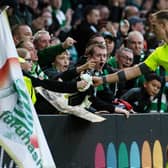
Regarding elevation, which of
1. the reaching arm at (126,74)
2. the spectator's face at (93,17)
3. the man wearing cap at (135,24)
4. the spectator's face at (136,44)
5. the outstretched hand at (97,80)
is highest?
the outstretched hand at (97,80)

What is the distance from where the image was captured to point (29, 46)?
11242mm

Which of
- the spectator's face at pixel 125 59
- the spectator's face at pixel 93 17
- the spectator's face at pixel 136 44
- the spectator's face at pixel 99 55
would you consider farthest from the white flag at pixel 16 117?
the spectator's face at pixel 93 17

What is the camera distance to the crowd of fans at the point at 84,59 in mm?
10289

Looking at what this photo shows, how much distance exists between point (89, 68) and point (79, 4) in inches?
383

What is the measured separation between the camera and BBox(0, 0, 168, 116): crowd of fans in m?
10.3

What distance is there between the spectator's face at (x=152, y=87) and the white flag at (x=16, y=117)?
480 cm

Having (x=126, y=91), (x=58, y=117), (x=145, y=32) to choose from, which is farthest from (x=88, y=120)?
(x=145, y=32)

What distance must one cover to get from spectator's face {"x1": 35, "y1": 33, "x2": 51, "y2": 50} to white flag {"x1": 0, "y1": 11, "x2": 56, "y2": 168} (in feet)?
15.1

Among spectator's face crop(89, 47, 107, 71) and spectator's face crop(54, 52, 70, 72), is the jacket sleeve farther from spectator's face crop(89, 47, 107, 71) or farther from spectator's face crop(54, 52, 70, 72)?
spectator's face crop(54, 52, 70, 72)

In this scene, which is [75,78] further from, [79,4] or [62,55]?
[79,4]

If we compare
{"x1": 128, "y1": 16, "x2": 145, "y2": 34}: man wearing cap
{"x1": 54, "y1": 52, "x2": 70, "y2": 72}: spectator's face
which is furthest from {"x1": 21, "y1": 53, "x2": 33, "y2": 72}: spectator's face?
{"x1": 128, "y1": 16, "x2": 145, "y2": 34}: man wearing cap

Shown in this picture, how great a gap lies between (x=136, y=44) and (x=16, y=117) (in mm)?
6529

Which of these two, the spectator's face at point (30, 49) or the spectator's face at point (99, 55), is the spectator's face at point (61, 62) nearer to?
the spectator's face at point (99, 55)

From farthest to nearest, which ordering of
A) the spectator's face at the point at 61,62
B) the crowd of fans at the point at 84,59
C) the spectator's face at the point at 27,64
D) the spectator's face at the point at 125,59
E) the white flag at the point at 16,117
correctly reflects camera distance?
the spectator's face at the point at 125,59
the spectator's face at the point at 61,62
the crowd of fans at the point at 84,59
the spectator's face at the point at 27,64
the white flag at the point at 16,117
